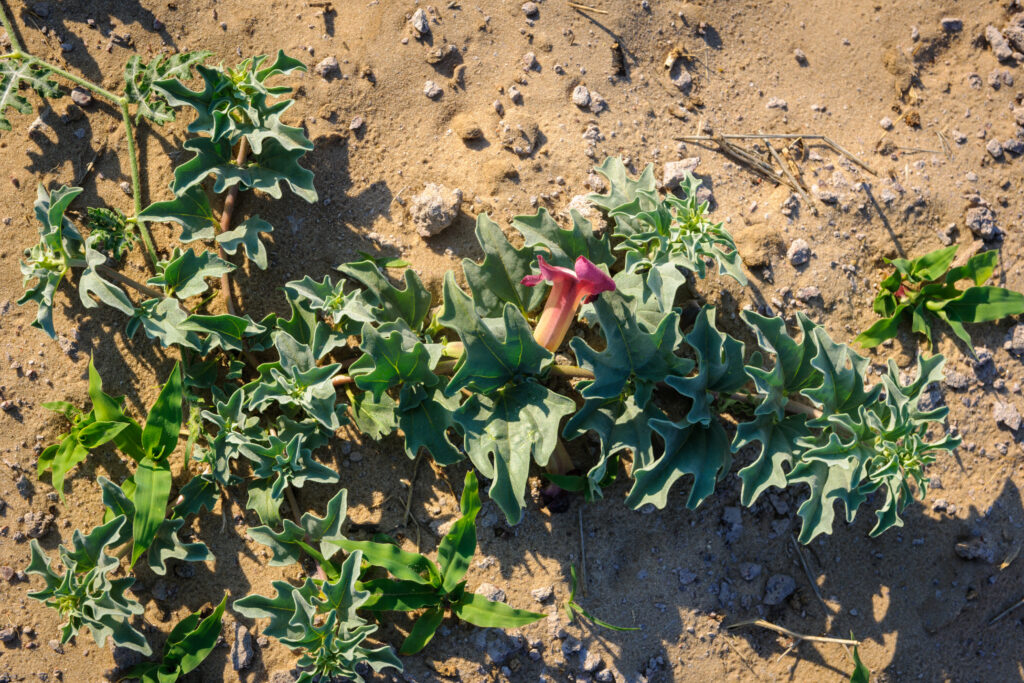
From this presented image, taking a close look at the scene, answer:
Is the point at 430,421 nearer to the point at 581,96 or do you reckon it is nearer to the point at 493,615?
the point at 493,615

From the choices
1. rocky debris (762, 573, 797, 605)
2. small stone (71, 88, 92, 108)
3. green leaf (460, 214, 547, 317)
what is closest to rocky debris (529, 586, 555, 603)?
rocky debris (762, 573, 797, 605)

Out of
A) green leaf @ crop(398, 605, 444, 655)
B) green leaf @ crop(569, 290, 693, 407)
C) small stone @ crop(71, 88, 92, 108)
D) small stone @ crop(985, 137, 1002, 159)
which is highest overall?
small stone @ crop(985, 137, 1002, 159)

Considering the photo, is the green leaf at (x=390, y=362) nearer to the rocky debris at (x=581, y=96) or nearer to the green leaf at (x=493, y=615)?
the green leaf at (x=493, y=615)

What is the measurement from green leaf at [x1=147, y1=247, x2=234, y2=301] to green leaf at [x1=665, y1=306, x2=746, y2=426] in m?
2.60

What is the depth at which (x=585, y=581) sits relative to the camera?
4.58m

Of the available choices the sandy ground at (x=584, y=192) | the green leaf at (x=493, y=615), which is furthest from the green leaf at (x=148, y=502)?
the green leaf at (x=493, y=615)

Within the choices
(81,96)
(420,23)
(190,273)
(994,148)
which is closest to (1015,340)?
(994,148)

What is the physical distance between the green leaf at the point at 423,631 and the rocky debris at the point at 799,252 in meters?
2.97

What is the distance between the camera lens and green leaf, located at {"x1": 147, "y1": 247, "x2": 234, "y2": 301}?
4312 millimetres

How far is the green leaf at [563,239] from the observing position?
4.30 meters

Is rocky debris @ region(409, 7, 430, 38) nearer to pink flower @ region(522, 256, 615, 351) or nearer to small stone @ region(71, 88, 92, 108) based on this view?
pink flower @ region(522, 256, 615, 351)

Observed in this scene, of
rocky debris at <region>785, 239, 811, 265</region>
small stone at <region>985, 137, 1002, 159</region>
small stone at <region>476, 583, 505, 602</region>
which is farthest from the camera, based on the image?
small stone at <region>985, 137, 1002, 159</region>

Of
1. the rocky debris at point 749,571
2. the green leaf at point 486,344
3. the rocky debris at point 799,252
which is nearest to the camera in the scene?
the green leaf at point 486,344

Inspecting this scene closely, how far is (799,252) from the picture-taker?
15.5 ft
